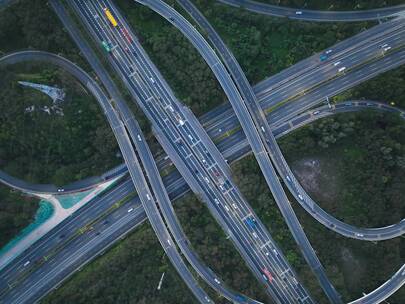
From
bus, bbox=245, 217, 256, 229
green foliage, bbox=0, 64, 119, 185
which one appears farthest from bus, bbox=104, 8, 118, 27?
bus, bbox=245, 217, 256, 229

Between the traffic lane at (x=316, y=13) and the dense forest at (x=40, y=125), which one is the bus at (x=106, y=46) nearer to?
the dense forest at (x=40, y=125)

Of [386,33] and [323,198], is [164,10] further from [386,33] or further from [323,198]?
[323,198]

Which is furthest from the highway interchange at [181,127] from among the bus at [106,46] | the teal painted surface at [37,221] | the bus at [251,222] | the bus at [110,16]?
the teal painted surface at [37,221]

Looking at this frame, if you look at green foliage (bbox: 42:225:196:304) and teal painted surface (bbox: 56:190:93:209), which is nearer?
green foliage (bbox: 42:225:196:304)

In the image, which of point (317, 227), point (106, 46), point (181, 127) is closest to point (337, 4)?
point (181, 127)

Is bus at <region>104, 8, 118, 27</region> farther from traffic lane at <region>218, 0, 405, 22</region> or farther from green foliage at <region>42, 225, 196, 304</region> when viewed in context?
green foliage at <region>42, 225, 196, 304</region>

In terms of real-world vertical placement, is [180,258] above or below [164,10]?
below

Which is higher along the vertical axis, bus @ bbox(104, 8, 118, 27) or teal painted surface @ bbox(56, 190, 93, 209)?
bus @ bbox(104, 8, 118, 27)

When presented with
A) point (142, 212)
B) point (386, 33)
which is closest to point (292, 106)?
point (386, 33)
